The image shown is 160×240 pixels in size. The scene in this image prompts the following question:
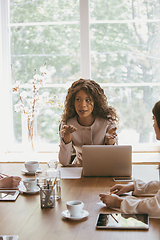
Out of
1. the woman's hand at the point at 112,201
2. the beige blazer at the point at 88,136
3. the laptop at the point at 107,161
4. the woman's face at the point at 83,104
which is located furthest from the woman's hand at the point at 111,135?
Result: the woman's hand at the point at 112,201

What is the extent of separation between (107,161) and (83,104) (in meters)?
0.66

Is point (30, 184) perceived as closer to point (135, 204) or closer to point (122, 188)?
point (122, 188)

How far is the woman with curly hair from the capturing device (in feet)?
7.60

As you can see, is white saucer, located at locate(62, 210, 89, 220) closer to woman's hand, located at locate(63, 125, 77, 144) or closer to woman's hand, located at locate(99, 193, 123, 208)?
woman's hand, located at locate(99, 193, 123, 208)

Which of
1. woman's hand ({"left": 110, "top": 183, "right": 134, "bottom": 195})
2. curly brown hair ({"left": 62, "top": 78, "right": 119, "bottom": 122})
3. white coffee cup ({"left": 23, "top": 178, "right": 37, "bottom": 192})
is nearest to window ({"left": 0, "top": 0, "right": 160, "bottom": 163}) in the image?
curly brown hair ({"left": 62, "top": 78, "right": 119, "bottom": 122})

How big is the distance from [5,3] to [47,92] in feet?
4.34

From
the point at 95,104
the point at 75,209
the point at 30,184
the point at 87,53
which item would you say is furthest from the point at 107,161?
the point at 87,53

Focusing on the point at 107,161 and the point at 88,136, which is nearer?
the point at 107,161

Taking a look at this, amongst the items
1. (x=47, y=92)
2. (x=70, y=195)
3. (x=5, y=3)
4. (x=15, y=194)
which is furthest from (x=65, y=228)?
(x=5, y=3)

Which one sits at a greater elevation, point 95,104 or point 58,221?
point 95,104

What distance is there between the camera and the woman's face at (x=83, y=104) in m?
2.39

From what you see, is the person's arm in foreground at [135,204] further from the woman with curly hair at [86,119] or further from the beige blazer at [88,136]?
the beige blazer at [88,136]

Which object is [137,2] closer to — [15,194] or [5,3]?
[5,3]

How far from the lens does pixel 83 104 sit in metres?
2.38
